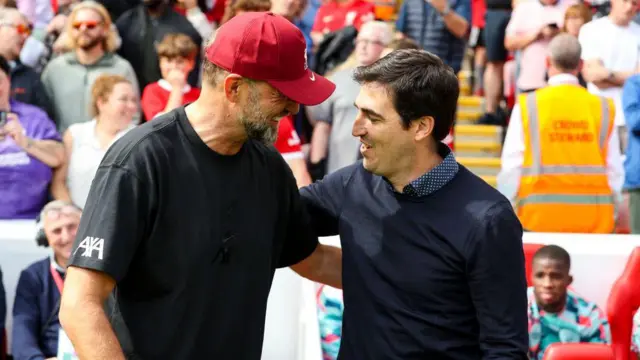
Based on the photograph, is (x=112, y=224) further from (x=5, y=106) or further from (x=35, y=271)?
(x=5, y=106)

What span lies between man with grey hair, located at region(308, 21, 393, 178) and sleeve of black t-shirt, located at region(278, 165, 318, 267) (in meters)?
3.62

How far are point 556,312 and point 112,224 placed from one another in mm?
3268

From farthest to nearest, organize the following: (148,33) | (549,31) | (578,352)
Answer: (549,31), (148,33), (578,352)

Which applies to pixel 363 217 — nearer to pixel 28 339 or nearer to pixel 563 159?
pixel 28 339

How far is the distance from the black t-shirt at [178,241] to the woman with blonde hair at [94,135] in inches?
145

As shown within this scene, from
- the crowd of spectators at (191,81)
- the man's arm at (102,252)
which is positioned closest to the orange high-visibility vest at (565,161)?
the crowd of spectators at (191,81)

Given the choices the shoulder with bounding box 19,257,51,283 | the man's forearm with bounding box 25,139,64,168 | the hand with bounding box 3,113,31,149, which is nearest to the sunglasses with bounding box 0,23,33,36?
the hand with bounding box 3,113,31,149

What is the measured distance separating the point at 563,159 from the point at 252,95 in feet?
12.9

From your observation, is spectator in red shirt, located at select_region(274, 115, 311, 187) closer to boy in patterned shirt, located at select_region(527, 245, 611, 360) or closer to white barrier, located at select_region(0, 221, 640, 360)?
white barrier, located at select_region(0, 221, 640, 360)

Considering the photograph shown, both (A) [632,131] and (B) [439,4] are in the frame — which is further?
(B) [439,4]

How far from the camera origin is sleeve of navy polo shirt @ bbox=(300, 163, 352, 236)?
3.33 metres

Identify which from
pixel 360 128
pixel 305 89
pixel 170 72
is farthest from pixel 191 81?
pixel 305 89

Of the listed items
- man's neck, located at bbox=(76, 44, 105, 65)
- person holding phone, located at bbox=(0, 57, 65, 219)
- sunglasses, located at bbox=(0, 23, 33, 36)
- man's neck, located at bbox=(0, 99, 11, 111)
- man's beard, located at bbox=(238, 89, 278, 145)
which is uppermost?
sunglasses, located at bbox=(0, 23, 33, 36)

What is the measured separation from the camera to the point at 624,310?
4.89 metres
